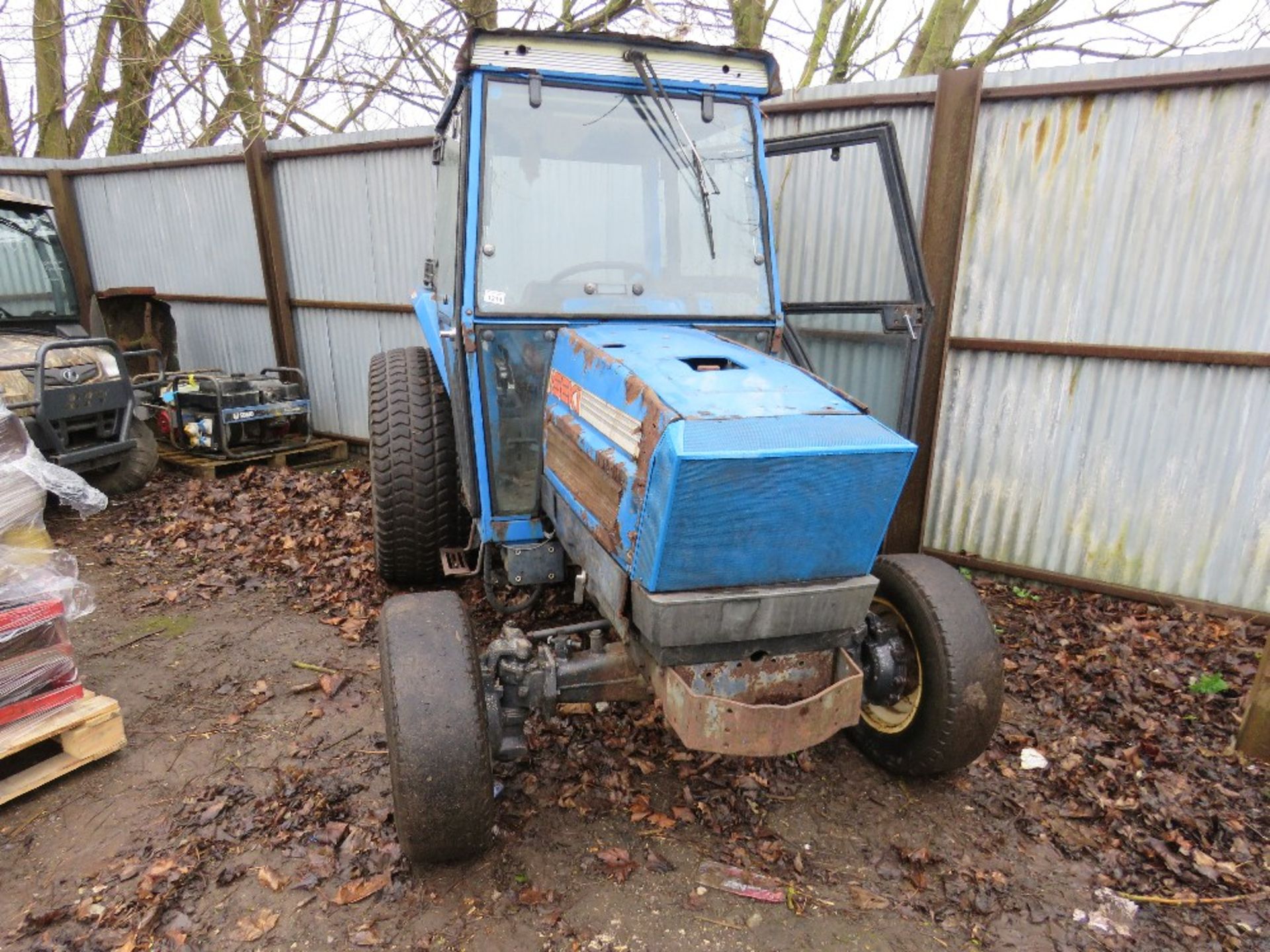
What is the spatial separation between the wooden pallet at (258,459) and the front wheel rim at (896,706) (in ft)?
17.9

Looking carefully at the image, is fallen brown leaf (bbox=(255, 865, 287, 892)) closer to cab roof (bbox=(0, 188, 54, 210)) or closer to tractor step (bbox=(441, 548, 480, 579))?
tractor step (bbox=(441, 548, 480, 579))

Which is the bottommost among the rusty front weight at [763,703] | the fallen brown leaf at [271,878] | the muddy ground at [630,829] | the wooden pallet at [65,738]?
the muddy ground at [630,829]

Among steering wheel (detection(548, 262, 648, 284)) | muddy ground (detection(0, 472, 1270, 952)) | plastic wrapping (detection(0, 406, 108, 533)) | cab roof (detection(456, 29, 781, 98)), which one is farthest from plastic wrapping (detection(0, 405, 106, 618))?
cab roof (detection(456, 29, 781, 98))

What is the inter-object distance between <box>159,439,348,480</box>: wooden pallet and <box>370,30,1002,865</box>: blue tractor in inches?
130

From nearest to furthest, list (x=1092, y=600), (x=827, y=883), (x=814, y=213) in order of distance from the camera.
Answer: (x=827, y=883), (x=1092, y=600), (x=814, y=213)

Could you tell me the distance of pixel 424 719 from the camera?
2.25 metres

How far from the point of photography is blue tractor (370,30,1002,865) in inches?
84.8

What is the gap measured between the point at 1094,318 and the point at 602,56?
3012 mm

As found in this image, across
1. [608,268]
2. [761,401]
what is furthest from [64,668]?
[761,401]

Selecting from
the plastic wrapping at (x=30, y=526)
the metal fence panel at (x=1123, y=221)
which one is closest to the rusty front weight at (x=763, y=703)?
the plastic wrapping at (x=30, y=526)

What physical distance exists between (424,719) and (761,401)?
1.35 meters

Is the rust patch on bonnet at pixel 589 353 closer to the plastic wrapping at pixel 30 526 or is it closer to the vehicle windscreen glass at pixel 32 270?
the plastic wrapping at pixel 30 526

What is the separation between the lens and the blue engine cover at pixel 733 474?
79.8 inches

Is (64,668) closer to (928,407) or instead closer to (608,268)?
(608,268)
